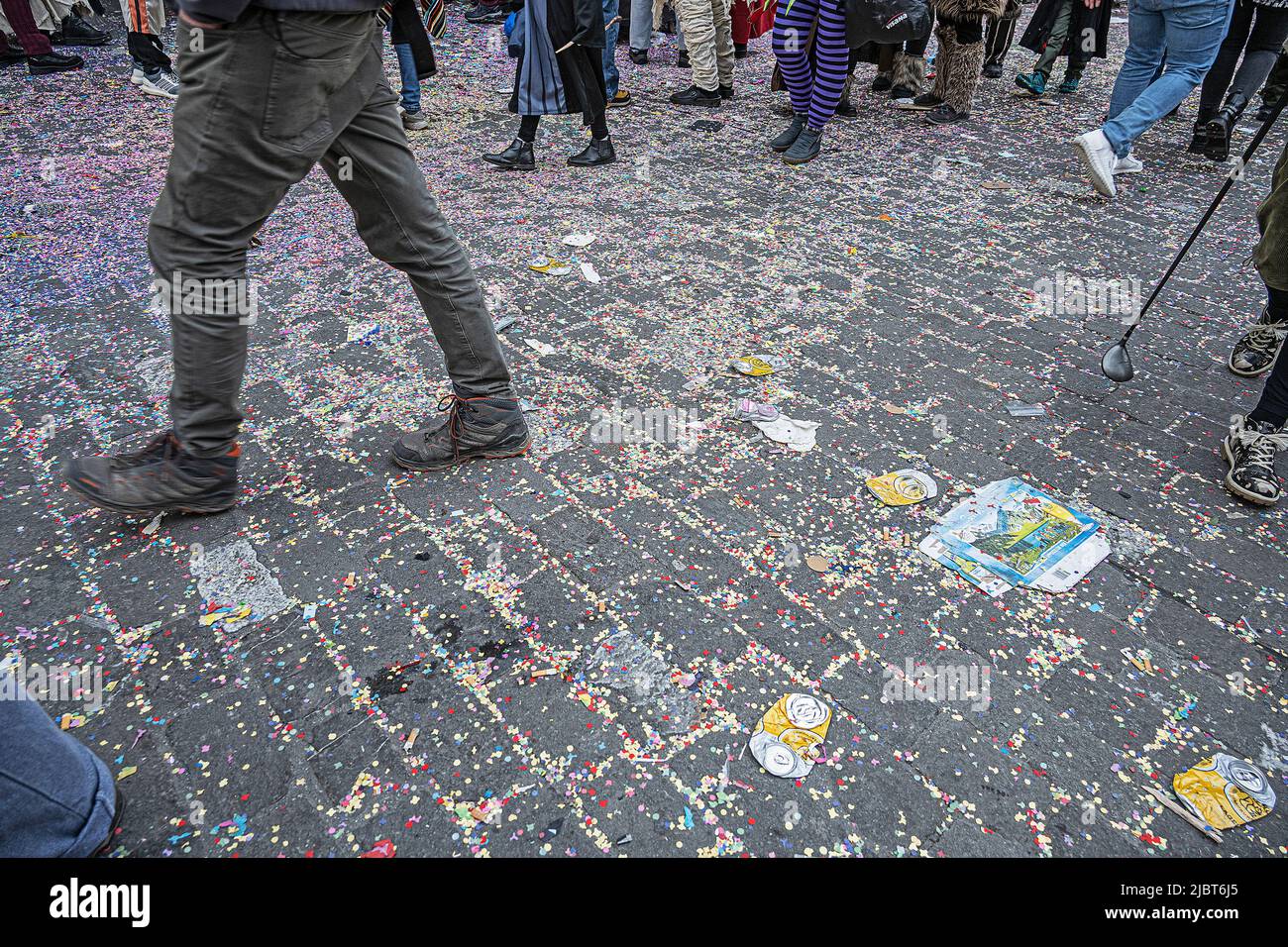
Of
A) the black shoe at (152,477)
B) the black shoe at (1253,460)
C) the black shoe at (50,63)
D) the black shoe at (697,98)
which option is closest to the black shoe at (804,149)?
the black shoe at (697,98)

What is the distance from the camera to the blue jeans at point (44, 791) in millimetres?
1283

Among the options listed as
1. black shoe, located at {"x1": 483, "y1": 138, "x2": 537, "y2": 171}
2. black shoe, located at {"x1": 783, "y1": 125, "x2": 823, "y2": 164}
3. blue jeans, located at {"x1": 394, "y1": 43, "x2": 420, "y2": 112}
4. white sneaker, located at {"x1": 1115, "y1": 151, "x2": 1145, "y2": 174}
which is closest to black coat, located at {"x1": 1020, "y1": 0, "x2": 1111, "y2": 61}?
white sneaker, located at {"x1": 1115, "y1": 151, "x2": 1145, "y2": 174}

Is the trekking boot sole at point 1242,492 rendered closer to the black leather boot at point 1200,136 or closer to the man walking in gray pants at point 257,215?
the man walking in gray pants at point 257,215

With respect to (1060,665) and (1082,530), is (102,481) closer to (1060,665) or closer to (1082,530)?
(1060,665)

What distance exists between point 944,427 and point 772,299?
1.21 metres

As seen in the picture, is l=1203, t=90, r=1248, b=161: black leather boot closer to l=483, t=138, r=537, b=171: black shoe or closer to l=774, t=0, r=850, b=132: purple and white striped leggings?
l=774, t=0, r=850, b=132: purple and white striped leggings

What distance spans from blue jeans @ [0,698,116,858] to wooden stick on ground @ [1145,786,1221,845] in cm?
211

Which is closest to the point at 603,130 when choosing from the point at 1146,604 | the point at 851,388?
the point at 851,388

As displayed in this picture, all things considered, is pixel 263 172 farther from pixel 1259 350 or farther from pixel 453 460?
pixel 1259 350

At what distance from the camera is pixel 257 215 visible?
6.42 feet

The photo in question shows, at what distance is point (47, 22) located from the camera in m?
7.42

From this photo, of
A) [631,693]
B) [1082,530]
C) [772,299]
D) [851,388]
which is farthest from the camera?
[772,299]

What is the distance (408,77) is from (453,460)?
183 inches
